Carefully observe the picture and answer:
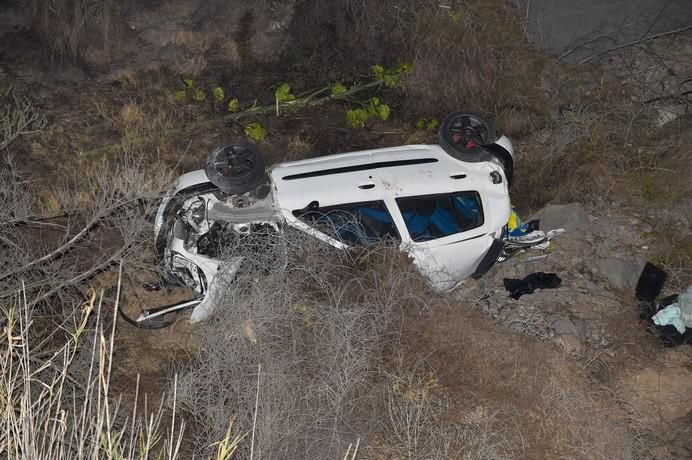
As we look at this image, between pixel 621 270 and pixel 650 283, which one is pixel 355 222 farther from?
pixel 650 283

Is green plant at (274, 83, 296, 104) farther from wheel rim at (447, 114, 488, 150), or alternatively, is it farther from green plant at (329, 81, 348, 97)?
wheel rim at (447, 114, 488, 150)

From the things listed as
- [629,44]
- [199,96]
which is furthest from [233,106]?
[629,44]

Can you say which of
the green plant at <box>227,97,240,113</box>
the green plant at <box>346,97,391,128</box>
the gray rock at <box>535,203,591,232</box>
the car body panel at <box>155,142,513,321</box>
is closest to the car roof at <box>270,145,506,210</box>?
the car body panel at <box>155,142,513,321</box>

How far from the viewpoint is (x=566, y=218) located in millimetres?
9688

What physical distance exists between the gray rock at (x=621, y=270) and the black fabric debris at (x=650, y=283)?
0.31 feet

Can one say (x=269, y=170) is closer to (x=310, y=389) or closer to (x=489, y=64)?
(x=310, y=389)

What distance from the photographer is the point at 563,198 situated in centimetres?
999

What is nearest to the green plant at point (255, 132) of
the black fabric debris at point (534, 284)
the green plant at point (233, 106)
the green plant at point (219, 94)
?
the green plant at point (233, 106)

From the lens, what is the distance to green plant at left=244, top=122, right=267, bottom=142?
421 inches

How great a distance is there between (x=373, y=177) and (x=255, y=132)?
309 centimetres

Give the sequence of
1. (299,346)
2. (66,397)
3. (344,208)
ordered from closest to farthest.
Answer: (66,397), (299,346), (344,208)

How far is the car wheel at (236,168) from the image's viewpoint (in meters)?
7.89

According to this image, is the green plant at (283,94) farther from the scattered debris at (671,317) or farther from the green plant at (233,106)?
the scattered debris at (671,317)

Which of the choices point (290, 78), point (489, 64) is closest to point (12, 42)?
point (290, 78)
